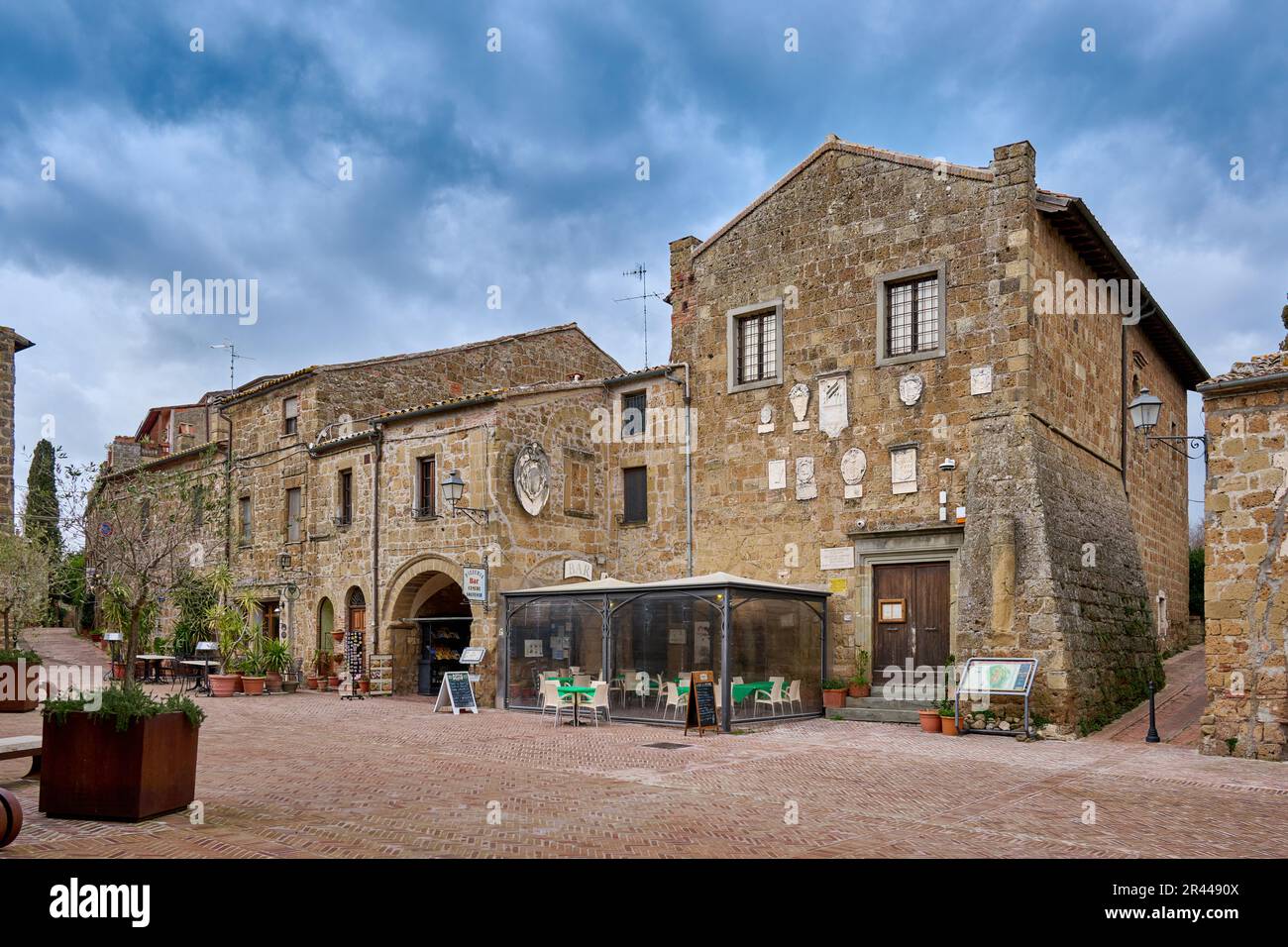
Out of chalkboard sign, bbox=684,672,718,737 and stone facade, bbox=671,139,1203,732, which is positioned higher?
stone facade, bbox=671,139,1203,732

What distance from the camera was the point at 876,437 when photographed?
17.2m

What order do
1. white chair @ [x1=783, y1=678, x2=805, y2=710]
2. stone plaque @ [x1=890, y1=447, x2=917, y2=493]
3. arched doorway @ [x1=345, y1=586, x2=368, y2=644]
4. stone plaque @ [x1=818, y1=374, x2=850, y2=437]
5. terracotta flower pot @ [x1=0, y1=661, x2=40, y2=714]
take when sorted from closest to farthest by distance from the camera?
1. terracotta flower pot @ [x1=0, y1=661, x2=40, y2=714]
2. white chair @ [x1=783, y1=678, x2=805, y2=710]
3. stone plaque @ [x1=890, y1=447, x2=917, y2=493]
4. stone plaque @ [x1=818, y1=374, x2=850, y2=437]
5. arched doorway @ [x1=345, y1=586, x2=368, y2=644]

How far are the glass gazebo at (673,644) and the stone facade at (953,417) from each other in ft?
3.55

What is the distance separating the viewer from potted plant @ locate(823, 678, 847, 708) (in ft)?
55.1

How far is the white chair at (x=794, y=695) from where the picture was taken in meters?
16.4

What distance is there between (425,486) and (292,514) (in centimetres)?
581

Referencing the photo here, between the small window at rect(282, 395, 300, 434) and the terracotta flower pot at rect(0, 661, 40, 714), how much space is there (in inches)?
375

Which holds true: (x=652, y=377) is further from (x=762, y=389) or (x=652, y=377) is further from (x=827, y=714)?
(x=827, y=714)

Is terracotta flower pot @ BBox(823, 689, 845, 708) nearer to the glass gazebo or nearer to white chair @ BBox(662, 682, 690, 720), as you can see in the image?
the glass gazebo

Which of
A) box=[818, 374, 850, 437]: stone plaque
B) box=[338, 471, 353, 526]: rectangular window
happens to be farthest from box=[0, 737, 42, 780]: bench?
box=[338, 471, 353, 526]: rectangular window

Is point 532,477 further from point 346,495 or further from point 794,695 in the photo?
point 794,695

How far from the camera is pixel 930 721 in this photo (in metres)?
14.9

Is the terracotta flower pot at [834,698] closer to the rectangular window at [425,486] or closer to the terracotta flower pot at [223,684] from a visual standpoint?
the rectangular window at [425,486]
